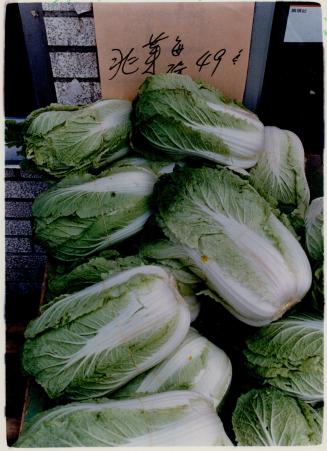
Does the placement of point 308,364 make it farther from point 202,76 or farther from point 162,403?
point 202,76

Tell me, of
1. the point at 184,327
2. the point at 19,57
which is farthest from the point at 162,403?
the point at 19,57

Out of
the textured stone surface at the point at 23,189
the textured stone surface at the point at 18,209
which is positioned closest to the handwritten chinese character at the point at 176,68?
the textured stone surface at the point at 23,189

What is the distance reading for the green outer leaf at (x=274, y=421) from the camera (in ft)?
5.08

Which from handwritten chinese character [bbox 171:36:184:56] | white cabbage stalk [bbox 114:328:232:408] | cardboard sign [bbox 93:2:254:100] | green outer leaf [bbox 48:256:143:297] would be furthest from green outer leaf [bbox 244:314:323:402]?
handwritten chinese character [bbox 171:36:184:56]

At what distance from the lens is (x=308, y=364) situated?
5.28 ft

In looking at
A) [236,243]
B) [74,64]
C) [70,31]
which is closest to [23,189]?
[74,64]

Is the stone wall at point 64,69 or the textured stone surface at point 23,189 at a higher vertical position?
the stone wall at point 64,69

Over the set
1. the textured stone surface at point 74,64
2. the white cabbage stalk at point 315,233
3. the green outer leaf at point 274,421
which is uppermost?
the textured stone surface at point 74,64

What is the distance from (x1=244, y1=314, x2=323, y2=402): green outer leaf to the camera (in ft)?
5.30

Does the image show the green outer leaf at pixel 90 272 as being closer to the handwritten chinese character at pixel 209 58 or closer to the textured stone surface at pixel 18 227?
the handwritten chinese character at pixel 209 58

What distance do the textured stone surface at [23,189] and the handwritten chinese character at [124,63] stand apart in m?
0.90

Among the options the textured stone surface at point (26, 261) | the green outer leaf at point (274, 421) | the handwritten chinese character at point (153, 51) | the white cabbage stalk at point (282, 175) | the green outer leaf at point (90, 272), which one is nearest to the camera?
the green outer leaf at point (274, 421)

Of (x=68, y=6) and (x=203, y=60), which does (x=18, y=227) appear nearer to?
(x=68, y=6)

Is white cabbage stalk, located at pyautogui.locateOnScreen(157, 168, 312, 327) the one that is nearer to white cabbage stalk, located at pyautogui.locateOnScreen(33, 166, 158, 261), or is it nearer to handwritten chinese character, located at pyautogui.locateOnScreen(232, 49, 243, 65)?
white cabbage stalk, located at pyautogui.locateOnScreen(33, 166, 158, 261)
